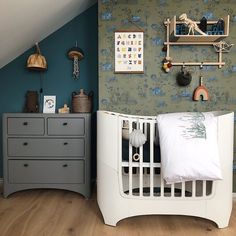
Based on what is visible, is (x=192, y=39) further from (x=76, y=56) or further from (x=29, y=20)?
(x=29, y=20)

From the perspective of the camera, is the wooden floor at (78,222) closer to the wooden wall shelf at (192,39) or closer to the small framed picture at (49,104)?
the small framed picture at (49,104)

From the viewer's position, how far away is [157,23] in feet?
7.59

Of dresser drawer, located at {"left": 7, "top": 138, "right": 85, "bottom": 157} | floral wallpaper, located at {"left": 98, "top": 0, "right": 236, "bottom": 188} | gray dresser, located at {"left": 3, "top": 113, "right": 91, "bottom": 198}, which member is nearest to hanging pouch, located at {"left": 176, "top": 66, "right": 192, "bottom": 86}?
floral wallpaper, located at {"left": 98, "top": 0, "right": 236, "bottom": 188}

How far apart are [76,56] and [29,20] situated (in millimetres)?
660

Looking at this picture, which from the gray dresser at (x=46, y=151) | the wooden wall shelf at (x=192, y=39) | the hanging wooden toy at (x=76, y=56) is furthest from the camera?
the hanging wooden toy at (x=76, y=56)

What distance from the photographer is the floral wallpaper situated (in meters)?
2.31

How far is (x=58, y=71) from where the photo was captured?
2.83 meters

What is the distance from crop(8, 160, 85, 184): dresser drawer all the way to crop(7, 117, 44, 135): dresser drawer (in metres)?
0.27

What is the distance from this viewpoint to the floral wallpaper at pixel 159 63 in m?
2.31

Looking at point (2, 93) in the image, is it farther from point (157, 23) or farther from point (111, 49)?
point (157, 23)

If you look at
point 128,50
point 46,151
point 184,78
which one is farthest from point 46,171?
point 184,78

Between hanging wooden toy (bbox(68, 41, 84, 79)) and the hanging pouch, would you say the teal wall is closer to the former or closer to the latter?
hanging wooden toy (bbox(68, 41, 84, 79))

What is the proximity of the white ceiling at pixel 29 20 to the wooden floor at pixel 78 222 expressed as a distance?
147 centimetres

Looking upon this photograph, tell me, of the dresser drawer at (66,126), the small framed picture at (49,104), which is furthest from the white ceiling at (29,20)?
the dresser drawer at (66,126)
